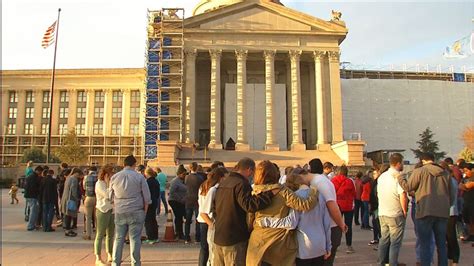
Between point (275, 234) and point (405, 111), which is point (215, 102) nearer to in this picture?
point (405, 111)

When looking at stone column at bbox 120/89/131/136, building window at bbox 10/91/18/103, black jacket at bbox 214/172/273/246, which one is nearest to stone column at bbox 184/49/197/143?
stone column at bbox 120/89/131/136

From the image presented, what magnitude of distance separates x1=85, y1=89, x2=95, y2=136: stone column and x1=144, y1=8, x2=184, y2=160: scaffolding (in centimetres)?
2442

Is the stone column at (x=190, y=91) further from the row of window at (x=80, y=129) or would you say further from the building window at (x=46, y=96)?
the building window at (x=46, y=96)

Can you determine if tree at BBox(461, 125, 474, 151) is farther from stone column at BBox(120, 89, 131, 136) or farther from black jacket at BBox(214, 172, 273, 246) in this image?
black jacket at BBox(214, 172, 273, 246)

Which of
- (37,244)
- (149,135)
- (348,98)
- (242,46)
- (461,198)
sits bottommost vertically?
(37,244)

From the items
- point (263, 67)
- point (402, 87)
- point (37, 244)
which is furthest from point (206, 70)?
point (37, 244)

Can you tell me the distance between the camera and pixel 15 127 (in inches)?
2581

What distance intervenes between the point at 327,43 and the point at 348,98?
1121 cm

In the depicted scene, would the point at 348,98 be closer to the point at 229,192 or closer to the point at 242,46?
the point at 242,46

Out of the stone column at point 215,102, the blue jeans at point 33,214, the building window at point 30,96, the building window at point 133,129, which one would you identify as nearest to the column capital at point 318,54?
the stone column at point 215,102

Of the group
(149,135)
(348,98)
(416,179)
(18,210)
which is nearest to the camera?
(416,179)

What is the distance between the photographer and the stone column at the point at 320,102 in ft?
142

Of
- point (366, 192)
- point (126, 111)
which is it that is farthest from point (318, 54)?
point (366, 192)

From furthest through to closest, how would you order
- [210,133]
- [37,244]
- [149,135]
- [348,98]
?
[348,98] → [210,133] → [149,135] → [37,244]
